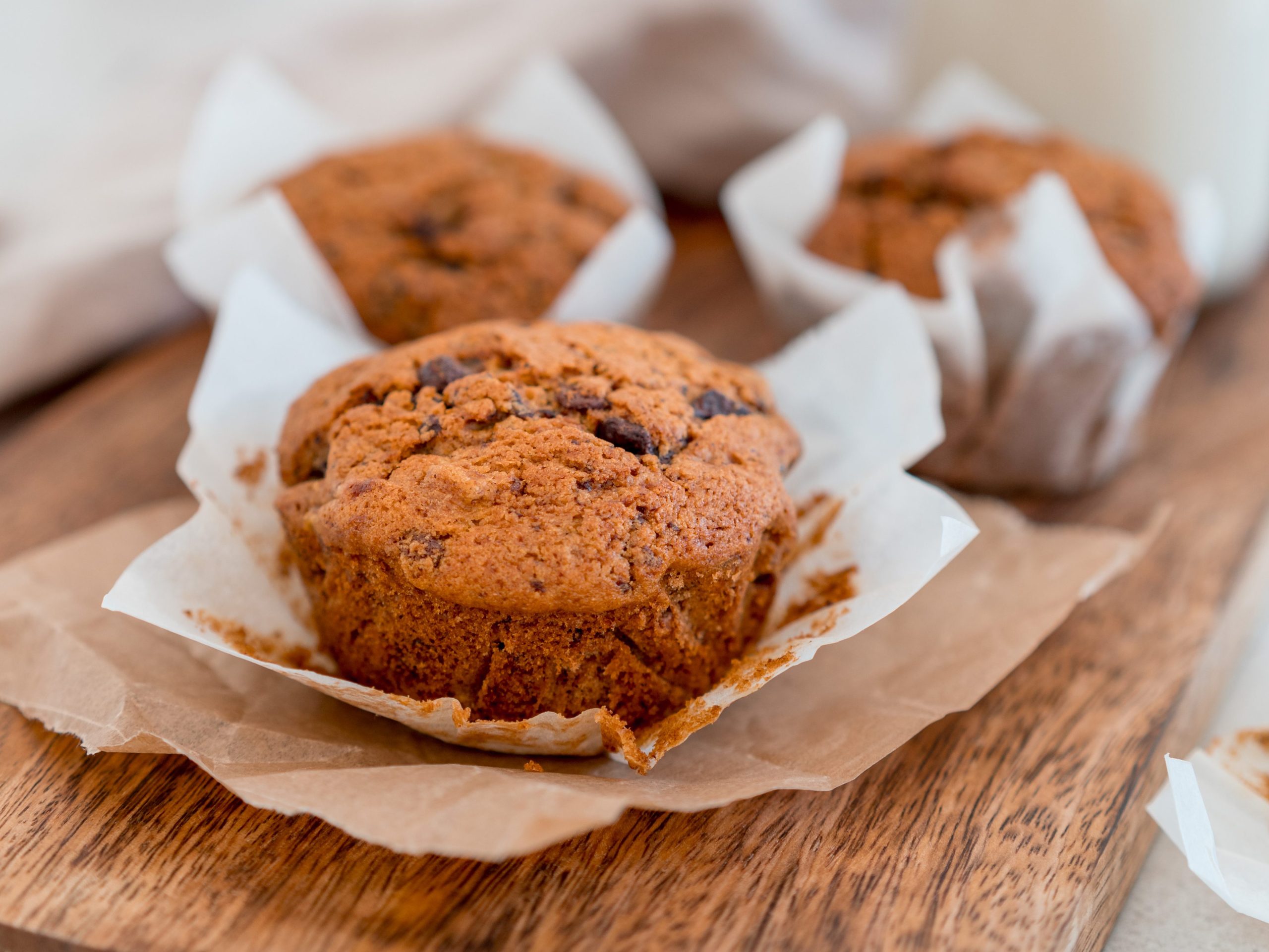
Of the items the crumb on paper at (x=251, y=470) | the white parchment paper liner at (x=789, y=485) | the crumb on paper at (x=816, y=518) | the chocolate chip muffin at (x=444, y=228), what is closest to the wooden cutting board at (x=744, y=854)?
the white parchment paper liner at (x=789, y=485)

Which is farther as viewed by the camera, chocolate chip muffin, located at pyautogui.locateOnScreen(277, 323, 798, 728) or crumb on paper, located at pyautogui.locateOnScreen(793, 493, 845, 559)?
crumb on paper, located at pyautogui.locateOnScreen(793, 493, 845, 559)

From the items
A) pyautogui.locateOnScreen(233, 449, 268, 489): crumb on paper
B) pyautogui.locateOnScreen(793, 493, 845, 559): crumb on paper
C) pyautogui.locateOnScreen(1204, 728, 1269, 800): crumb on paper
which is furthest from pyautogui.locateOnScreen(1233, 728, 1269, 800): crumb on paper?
pyautogui.locateOnScreen(233, 449, 268, 489): crumb on paper

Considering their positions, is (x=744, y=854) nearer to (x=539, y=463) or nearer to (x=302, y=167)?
(x=539, y=463)

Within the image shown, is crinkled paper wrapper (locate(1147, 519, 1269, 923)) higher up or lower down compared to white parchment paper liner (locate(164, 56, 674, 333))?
lower down

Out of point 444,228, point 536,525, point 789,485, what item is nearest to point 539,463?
point 536,525

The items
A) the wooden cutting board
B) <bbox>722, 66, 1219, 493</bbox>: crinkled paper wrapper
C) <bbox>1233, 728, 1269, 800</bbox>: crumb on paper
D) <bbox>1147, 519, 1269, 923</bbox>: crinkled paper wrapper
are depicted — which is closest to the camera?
the wooden cutting board

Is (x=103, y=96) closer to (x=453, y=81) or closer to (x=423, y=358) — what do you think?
(x=453, y=81)

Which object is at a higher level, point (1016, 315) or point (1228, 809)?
point (1016, 315)

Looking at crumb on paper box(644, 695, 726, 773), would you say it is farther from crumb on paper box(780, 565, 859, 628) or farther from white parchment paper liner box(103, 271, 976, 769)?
crumb on paper box(780, 565, 859, 628)
